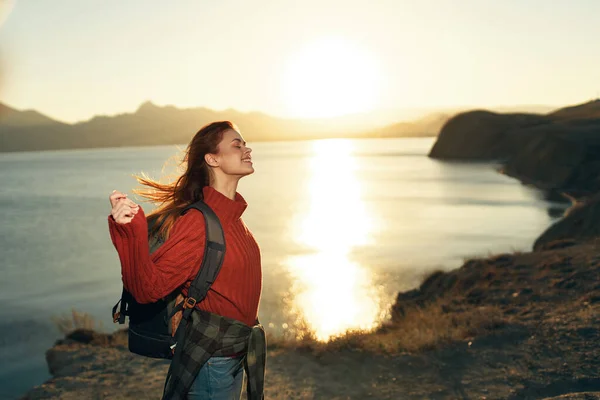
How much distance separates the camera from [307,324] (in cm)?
1545

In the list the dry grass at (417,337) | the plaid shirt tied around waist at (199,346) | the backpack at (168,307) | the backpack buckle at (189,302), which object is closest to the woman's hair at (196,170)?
the backpack at (168,307)

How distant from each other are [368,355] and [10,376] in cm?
846

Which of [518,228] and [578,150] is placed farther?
[578,150]

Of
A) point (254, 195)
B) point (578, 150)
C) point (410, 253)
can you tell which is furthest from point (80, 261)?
point (578, 150)

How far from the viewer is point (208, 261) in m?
2.81

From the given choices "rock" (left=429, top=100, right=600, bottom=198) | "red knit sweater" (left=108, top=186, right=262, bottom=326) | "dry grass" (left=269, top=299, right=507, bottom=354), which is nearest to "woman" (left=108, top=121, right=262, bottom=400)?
"red knit sweater" (left=108, top=186, right=262, bottom=326)

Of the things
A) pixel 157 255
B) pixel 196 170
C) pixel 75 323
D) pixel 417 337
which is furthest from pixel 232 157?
pixel 75 323

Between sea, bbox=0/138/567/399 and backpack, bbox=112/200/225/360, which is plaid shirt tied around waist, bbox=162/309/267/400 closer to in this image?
backpack, bbox=112/200/225/360

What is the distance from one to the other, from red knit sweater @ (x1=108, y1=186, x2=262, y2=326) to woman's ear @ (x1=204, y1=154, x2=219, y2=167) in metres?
0.14

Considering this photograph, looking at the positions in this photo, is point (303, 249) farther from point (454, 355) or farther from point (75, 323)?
point (454, 355)

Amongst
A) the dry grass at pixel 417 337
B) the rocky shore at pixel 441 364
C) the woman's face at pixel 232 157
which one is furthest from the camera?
the dry grass at pixel 417 337

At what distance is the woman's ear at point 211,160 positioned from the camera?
313 cm

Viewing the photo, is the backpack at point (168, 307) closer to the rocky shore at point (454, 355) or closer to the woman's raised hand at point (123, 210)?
the woman's raised hand at point (123, 210)

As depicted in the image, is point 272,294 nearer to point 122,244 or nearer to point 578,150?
point 122,244
